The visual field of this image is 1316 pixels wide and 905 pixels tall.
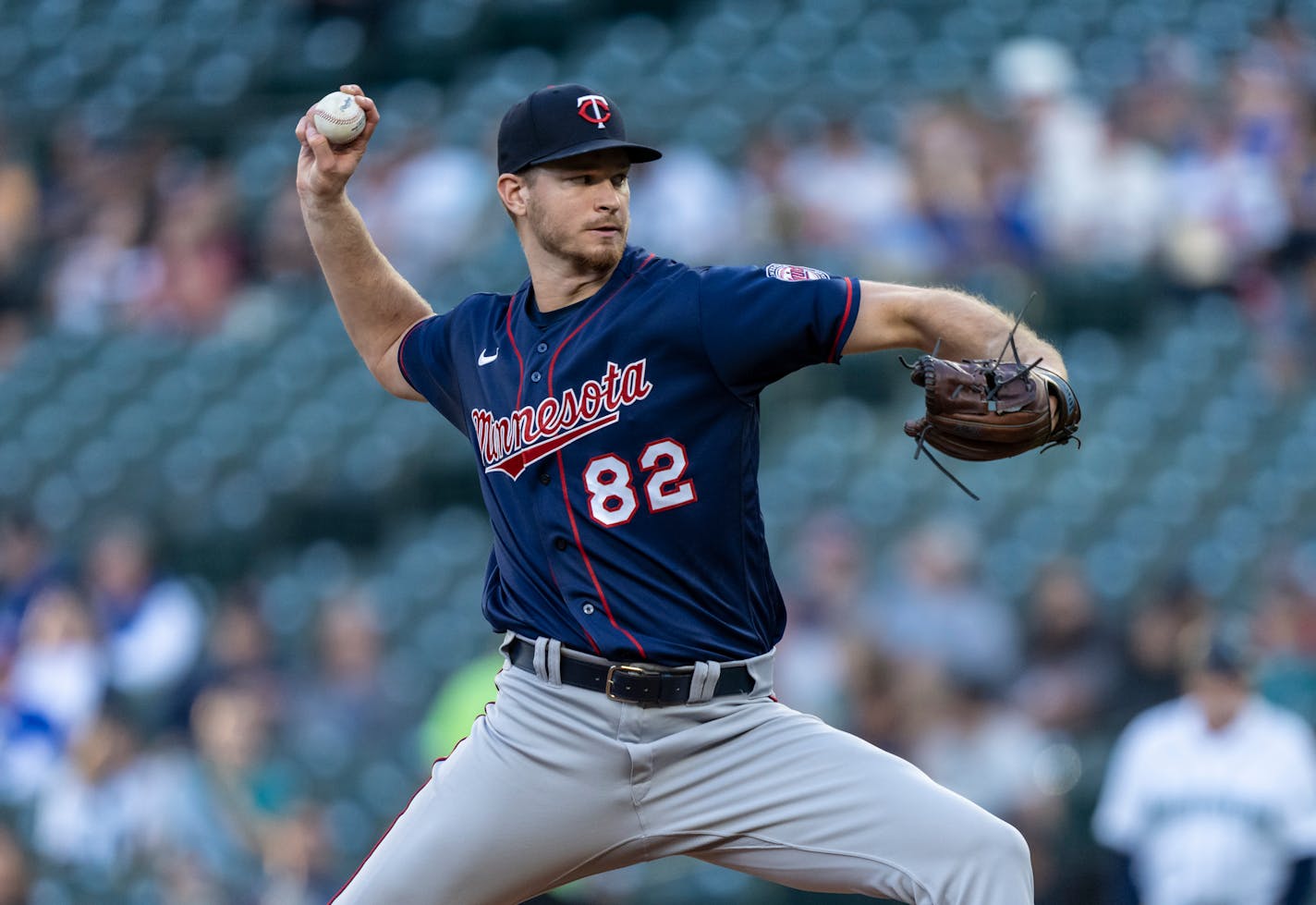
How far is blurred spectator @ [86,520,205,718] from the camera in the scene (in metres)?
7.12

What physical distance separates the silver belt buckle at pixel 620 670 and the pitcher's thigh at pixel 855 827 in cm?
18

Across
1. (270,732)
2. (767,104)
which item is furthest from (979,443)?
(767,104)

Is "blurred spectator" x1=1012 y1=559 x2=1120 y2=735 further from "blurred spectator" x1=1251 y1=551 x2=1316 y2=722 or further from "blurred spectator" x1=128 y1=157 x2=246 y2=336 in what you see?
"blurred spectator" x1=128 y1=157 x2=246 y2=336

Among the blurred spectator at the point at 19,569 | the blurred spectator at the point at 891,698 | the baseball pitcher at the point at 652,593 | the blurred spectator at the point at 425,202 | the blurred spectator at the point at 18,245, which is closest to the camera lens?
the baseball pitcher at the point at 652,593

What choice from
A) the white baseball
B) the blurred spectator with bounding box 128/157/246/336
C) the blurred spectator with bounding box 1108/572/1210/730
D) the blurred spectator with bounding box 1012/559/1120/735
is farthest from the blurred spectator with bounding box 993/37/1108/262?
the white baseball

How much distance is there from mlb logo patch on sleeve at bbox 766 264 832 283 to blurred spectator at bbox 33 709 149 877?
13.6 feet

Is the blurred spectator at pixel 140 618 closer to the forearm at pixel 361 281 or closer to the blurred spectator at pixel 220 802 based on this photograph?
the blurred spectator at pixel 220 802

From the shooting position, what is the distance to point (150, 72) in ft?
34.9

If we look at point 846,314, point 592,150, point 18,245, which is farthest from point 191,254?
point 846,314

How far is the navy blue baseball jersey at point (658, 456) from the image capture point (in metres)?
3.05

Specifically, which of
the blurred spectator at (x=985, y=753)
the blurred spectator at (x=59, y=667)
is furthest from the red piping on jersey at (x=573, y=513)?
the blurred spectator at (x=59, y=667)

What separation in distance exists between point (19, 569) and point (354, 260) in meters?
4.56

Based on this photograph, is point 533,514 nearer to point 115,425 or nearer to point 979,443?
point 979,443

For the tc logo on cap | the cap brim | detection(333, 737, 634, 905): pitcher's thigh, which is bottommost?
detection(333, 737, 634, 905): pitcher's thigh
